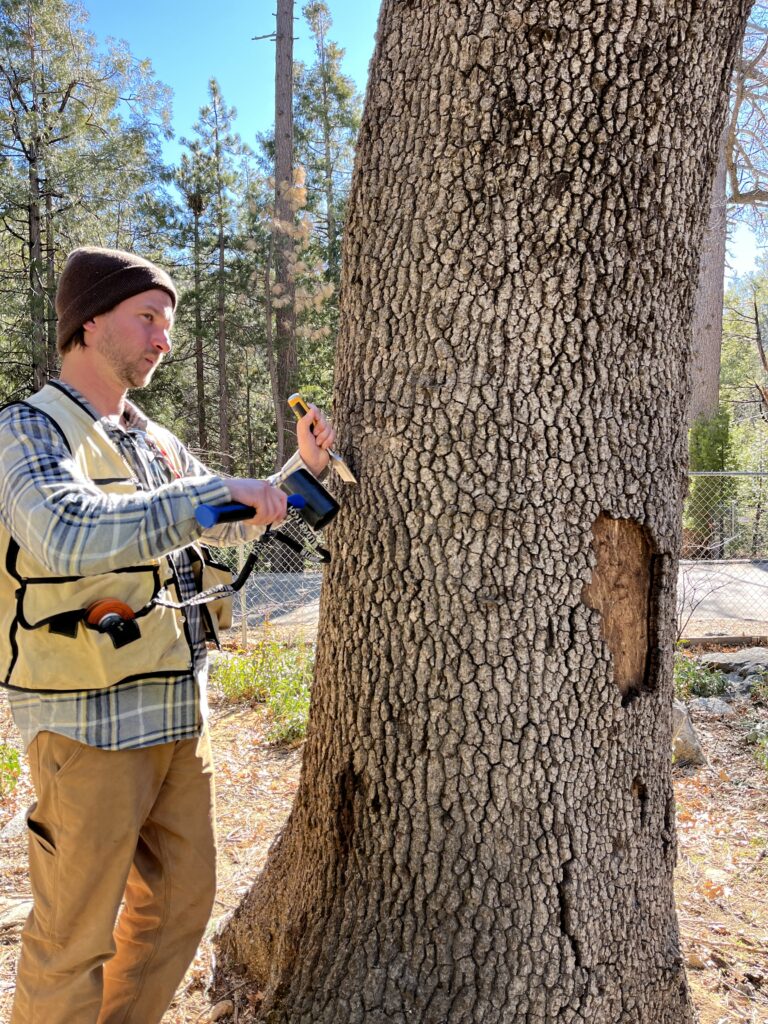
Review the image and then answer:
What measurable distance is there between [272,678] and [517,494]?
12.9 ft

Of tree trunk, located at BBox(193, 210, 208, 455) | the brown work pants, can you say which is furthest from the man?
tree trunk, located at BBox(193, 210, 208, 455)

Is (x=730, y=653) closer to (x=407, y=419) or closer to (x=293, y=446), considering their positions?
(x=407, y=419)

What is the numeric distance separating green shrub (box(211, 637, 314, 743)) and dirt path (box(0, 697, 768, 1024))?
0.72 ft

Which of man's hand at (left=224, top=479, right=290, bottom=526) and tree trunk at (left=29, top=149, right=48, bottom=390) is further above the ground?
tree trunk at (left=29, top=149, right=48, bottom=390)

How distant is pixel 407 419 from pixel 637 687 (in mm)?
902

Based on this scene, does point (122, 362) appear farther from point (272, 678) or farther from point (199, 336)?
point (199, 336)

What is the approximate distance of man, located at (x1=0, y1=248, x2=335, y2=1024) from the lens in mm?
1530

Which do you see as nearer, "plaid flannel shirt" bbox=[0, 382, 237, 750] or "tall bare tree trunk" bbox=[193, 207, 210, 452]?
"plaid flannel shirt" bbox=[0, 382, 237, 750]

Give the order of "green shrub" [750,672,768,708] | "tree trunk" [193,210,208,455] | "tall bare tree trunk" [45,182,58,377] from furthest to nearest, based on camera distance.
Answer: "tree trunk" [193,210,208,455], "tall bare tree trunk" [45,182,58,377], "green shrub" [750,672,768,708]

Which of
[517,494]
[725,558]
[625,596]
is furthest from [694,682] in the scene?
[725,558]

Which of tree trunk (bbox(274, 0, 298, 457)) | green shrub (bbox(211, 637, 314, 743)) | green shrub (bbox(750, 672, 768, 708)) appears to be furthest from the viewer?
tree trunk (bbox(274, 0, 298, 457))

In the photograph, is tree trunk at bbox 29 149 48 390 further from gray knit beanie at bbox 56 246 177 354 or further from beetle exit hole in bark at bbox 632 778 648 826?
beetle exit hole in bark at bbox 632 778 648 826

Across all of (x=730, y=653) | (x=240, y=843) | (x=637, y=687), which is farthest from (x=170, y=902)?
(x=730, y=653)

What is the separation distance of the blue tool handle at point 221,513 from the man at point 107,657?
2 centimetres
